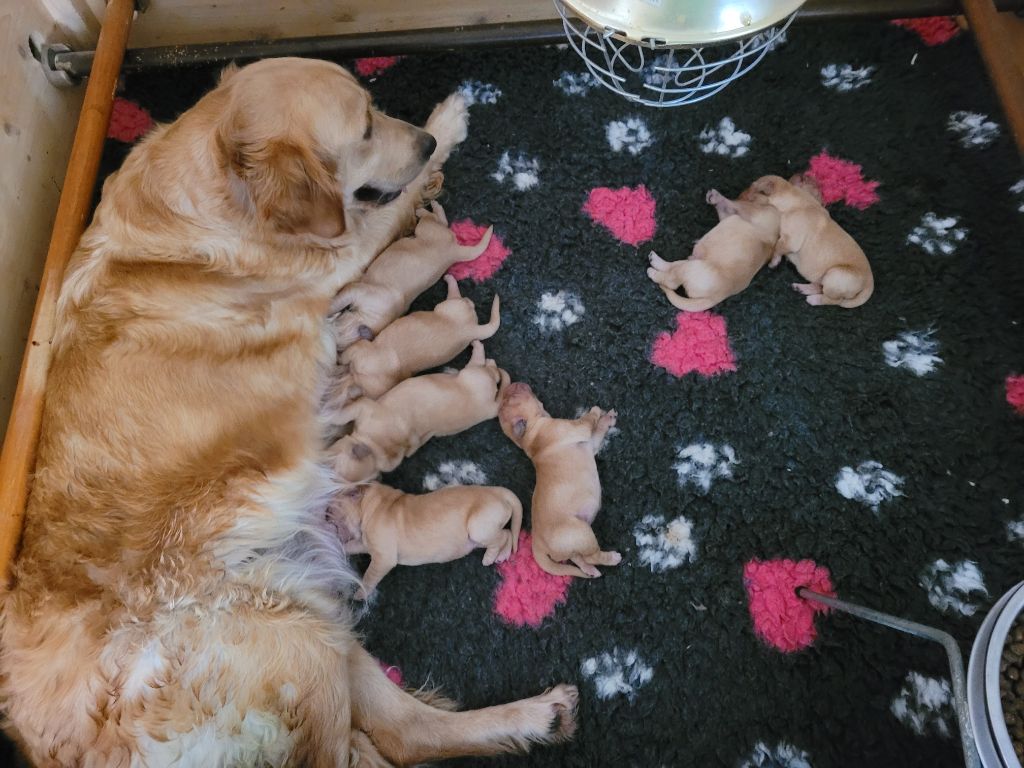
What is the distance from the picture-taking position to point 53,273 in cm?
205

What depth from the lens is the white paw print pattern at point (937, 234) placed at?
2.38 meters

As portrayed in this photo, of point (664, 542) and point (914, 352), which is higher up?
point (914, 352)

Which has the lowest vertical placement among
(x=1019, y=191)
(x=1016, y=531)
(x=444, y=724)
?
(x=444, y=724)

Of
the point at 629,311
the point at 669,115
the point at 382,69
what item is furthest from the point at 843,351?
the point at 382,69

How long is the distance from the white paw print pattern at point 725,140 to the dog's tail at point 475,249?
2.55ft

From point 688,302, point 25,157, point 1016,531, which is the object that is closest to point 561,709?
point 688,302

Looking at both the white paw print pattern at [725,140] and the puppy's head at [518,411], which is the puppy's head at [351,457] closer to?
the puppy's head at [518,411]

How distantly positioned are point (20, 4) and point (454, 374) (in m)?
1.86

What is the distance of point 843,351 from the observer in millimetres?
2287

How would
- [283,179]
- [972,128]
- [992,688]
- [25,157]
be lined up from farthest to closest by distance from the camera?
[972,128] → [25,157] → [283,179] → [992,688]

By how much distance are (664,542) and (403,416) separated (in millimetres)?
807

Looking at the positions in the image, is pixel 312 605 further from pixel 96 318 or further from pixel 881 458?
pixel 881 458

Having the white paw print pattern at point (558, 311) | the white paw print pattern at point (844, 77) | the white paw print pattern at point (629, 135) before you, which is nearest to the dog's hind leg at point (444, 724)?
the white paw print pattern at point (558, 311)

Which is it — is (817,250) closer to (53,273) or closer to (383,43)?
(383,43)
